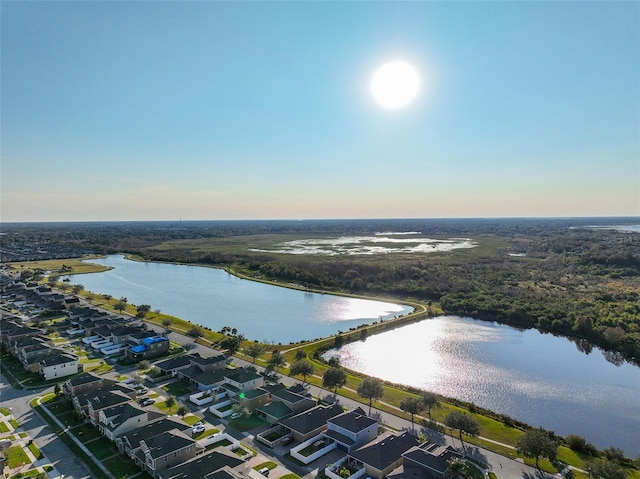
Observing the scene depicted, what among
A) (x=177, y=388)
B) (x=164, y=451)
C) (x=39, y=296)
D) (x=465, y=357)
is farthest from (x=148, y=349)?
(x=465, y=357)

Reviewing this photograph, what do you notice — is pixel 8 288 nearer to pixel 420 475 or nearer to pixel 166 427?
pixel 166 427

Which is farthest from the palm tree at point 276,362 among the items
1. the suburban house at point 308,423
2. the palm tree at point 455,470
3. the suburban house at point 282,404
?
the palm tree at point 455,470

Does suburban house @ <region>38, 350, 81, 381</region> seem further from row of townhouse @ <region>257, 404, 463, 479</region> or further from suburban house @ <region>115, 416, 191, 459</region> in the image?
row of townhouse @ <region>257, 404, 463, 479</region>

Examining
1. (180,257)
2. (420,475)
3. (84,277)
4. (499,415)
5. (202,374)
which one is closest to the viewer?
(420,475)

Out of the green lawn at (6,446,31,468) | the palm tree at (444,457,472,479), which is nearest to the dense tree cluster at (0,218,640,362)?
the palm tree at (444,457,472,479)

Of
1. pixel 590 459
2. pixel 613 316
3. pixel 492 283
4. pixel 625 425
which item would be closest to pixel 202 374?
pixel 590 459
